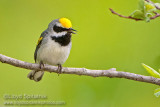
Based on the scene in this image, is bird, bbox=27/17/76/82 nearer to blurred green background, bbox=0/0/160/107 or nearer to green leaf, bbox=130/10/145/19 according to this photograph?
blurred green background, bbox=0/0/160/107

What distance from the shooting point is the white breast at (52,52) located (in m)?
4.44

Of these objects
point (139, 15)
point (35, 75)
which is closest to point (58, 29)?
point (35, 75)

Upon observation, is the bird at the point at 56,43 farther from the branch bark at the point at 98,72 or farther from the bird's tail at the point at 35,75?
the branch bark at the point at 98,72

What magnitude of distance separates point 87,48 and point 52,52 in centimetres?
133

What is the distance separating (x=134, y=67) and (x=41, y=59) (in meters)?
1.89

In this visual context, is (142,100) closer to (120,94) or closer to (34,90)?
(120,94)

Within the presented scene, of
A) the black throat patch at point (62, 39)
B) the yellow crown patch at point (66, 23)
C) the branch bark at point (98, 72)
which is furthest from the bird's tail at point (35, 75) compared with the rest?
the branch bark at point (98, 72)

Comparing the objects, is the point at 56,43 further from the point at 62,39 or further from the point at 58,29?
the point at 58,29

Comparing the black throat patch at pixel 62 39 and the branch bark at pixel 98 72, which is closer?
the branch bark at pixel 98 72

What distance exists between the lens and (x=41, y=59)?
452cm

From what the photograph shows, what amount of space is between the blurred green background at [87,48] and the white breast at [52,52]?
754mm

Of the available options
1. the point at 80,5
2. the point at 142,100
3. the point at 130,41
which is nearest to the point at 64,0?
the point at 80,5

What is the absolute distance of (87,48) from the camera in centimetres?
566

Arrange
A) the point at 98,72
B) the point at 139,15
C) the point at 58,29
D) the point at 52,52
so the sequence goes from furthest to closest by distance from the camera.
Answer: the point at 58,29
the point at 52,52
the point at 98,72
the point at 139,15
